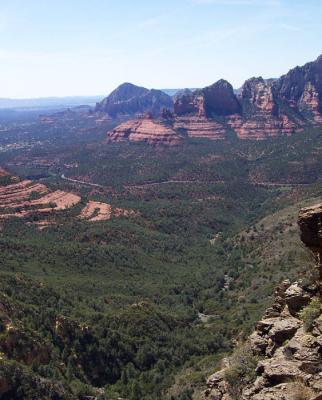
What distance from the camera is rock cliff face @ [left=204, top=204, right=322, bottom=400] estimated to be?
2005 centimetres

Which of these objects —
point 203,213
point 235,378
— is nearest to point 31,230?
point 203,213

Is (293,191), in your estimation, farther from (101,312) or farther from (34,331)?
(34,331)

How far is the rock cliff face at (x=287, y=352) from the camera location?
20.0 m

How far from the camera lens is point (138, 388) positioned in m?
54.6

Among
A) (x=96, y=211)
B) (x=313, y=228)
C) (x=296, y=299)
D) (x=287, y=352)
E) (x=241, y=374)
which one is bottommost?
(x=96, y=211)

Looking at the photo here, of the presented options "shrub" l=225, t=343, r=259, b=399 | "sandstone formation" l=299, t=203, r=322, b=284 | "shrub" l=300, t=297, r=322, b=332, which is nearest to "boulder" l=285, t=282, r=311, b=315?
"shrub" l=300, t=297, r=322, b=332

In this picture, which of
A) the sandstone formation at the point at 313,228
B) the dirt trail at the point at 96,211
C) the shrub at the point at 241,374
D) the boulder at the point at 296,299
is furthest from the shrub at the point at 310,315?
the dirt trail at the point at 96,211

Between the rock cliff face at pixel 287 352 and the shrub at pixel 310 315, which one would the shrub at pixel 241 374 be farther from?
the shrub at pixel 310 315

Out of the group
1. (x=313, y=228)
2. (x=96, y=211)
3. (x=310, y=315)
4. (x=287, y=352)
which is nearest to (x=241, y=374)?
(x=287, y=352)

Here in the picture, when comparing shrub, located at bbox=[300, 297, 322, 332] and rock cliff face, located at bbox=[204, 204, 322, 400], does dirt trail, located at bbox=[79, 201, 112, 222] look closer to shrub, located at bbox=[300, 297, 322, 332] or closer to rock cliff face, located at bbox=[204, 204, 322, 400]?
rock cliff face, located at bbox=[204, 204, 322, 400]

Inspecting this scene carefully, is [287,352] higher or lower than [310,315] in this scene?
lower

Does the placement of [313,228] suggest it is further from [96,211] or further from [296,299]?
[96,211]

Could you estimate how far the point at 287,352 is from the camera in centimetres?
2231

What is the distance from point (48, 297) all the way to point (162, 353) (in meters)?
16.3
